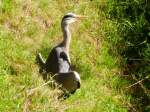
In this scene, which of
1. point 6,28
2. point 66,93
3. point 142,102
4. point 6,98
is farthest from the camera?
point 142,102

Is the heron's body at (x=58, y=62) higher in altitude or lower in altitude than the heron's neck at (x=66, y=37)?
lower

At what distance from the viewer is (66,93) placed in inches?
395

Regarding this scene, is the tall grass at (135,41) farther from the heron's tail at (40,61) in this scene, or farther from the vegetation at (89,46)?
the heron's tail at (40,61)

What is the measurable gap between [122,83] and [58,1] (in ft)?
7.67

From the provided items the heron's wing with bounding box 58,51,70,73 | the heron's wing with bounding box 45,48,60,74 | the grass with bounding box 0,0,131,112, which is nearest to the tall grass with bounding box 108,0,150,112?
the grass with bounding box 0,0,131,112

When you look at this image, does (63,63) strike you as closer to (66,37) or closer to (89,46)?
(66,37)

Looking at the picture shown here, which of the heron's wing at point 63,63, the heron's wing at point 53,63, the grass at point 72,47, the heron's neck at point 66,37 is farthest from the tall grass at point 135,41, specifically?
the heron's wing at point 53,63

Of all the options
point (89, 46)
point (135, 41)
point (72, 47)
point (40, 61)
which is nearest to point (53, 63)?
point (40, 61)

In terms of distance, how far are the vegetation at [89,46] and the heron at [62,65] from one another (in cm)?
20

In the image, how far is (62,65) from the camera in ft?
34.8

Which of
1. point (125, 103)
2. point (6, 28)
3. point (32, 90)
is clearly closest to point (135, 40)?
point (125, 103)

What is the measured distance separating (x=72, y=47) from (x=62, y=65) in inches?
81.2

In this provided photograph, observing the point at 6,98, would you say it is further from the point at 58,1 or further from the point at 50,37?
the point at 58,1

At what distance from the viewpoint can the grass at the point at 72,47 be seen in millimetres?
10664
